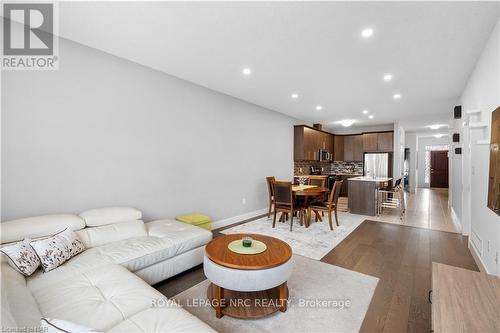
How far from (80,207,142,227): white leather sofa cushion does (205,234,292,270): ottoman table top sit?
1.24m

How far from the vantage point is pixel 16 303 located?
1317 mm

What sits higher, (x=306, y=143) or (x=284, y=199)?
(x=306, y=143)

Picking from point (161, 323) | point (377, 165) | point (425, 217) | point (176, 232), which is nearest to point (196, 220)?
point (176, 232)

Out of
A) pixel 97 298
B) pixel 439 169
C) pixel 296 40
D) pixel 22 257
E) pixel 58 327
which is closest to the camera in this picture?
pixel 58 327

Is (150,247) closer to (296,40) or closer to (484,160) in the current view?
(296,40)

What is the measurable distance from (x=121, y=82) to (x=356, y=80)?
3.68 metres

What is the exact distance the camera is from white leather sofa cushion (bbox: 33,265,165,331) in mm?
1356

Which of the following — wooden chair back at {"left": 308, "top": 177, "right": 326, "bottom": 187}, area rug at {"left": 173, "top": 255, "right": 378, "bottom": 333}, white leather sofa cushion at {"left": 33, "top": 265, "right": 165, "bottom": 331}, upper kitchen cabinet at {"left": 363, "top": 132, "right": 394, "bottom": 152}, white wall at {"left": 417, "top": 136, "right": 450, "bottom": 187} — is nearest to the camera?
white leather sofa cushion at {"left": 33, "top": 265, "right": 165, "bottom": 331}

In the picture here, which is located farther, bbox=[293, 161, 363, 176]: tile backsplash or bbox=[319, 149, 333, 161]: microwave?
bbox=[293, 161, 363, 176]: tile backsplash

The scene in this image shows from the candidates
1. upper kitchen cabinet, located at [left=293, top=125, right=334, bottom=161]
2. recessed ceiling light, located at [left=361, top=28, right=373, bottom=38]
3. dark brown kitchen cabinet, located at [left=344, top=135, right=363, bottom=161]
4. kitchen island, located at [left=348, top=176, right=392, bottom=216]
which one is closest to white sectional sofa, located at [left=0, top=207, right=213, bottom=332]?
recessed ceiling light, located at [left=361, top=28, right=373, bottom=38]

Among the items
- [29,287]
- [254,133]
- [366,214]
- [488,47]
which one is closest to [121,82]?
[29,287]

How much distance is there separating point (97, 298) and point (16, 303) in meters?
0.40

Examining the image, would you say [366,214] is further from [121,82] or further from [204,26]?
[121,82]

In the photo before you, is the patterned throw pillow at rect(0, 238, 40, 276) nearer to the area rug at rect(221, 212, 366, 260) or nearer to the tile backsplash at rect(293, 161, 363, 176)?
the area rug at rect(221, 212, 366, 260)
